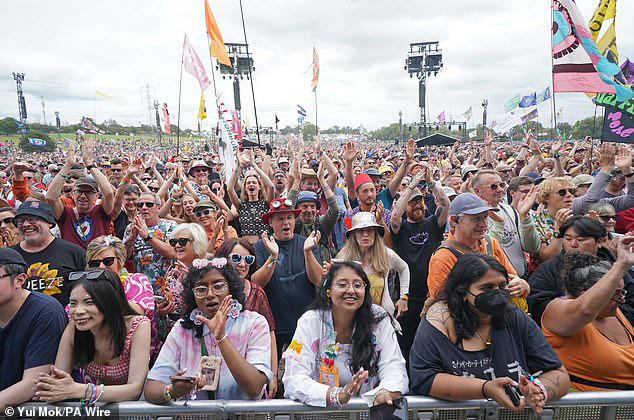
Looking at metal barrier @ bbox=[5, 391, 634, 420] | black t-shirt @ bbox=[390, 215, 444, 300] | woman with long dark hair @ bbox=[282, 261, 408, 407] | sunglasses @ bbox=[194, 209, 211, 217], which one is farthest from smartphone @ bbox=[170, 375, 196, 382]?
sunglasses @ bbox=[194, 209, 211, 217]

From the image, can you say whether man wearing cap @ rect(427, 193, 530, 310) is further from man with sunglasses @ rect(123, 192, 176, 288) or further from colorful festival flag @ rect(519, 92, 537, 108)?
colorful festival flag @ rect(519, 92, 537, 108)

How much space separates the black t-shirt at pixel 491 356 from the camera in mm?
2043

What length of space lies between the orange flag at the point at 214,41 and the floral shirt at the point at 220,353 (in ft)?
26.1

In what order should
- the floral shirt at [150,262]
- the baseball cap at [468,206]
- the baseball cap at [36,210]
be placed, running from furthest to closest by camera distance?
the floral shirt at [150,262]
the baseball cap at [36,210]
the baseball cap at [468,206]

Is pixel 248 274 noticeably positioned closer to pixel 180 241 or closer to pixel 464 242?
pixel 180 241

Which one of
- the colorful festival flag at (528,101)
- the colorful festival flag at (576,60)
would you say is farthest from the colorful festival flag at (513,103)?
the colorful festival flag at (576,60)

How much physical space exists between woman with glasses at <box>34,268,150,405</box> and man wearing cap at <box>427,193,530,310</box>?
2.13 meters

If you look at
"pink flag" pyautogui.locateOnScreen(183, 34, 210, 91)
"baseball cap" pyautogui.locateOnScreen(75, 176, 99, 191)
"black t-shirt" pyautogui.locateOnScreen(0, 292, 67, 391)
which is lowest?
"black t-shirt" pyautogui.locateOnScreen(0, 292, 67, 391)

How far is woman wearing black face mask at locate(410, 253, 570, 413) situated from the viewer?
199cm

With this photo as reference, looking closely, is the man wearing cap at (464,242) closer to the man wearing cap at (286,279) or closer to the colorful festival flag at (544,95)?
the man wearing cap at (286,279)

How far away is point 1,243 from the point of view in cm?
383

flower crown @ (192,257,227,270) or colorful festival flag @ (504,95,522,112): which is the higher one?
colorful festival flag @ (504,95,522,112)

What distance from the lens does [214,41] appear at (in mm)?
9086

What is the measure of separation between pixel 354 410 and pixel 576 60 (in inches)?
245
